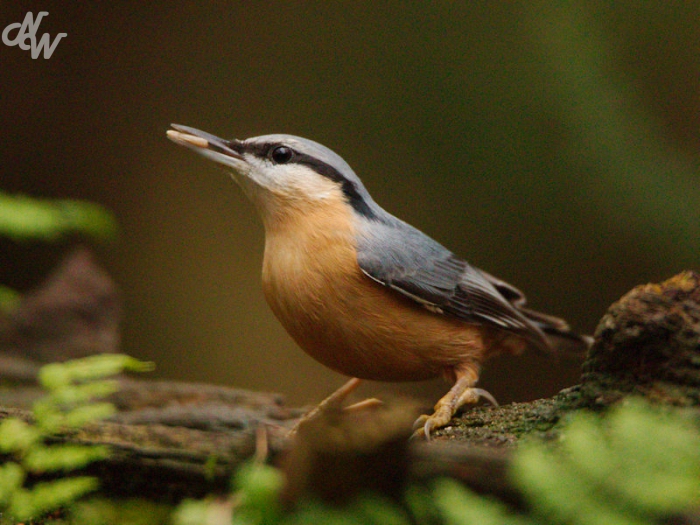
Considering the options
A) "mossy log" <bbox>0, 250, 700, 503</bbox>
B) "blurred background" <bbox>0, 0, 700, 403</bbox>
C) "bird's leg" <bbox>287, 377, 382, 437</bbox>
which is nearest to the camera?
"mossy log" <bbox>0, 250, 700, 503</bbox>

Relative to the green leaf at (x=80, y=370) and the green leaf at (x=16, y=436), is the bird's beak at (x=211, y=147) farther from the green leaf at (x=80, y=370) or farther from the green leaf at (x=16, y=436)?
the green leaf at (x=16, y=436)

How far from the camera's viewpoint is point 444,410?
3.20 m

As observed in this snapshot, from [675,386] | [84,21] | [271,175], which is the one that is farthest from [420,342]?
[84,21]

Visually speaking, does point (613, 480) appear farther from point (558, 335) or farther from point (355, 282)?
point (558, 335)

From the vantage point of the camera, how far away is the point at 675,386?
2180mm

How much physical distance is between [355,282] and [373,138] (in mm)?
4020

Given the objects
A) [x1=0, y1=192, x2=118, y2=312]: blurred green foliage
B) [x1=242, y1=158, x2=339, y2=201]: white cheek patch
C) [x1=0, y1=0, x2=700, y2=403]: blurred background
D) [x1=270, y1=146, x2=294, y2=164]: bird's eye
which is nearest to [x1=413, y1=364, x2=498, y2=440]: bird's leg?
[x1=242, y1=158, x2=339, y2=201]: white cheek patch

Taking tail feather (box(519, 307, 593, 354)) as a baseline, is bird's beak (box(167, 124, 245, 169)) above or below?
below

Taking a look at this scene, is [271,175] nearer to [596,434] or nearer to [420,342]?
[420,342]

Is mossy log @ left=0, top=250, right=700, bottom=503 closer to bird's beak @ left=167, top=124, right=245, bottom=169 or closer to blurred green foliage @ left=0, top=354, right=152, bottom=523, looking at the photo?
blurred green foliage @ left=0, top=354, right=152, bottom=523
